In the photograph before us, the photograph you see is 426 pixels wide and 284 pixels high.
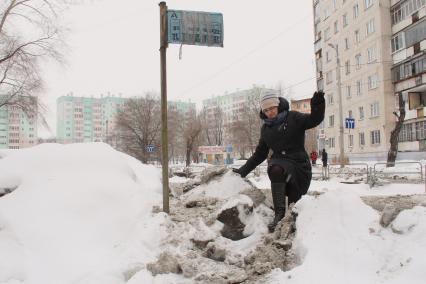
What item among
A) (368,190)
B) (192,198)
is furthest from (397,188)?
(192,198)

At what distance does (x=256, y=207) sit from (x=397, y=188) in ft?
28.9

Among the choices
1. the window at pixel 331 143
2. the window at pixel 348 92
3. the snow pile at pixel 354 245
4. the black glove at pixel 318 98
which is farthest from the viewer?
the window at pixel 331 143

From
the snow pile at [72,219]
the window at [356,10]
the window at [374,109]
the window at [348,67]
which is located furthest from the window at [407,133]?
the snow pile at [72,219]

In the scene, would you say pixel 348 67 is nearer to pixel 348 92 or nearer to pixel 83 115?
pixel 348 92

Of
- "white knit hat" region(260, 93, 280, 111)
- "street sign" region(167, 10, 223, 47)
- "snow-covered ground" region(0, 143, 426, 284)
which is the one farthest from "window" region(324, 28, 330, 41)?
"white knit hat" region(260, 93, 280, 111)

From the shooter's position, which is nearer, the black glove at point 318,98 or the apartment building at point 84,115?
the black glove at point 318,98

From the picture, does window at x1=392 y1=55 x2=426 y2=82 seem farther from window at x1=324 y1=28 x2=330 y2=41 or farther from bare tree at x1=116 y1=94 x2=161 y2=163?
bare tree at x1=116 y1=94 x2=161 y2=163

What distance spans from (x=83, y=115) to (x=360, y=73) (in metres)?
102

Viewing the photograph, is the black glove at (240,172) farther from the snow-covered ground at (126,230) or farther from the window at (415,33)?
the window at (415,33)

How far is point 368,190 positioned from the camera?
1305 cm

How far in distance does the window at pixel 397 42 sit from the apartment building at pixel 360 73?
364 millimetres

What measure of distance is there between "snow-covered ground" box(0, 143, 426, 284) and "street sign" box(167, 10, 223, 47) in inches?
80.0

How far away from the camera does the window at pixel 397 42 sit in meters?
30.8

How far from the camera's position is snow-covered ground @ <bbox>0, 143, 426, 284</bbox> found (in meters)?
3.26
